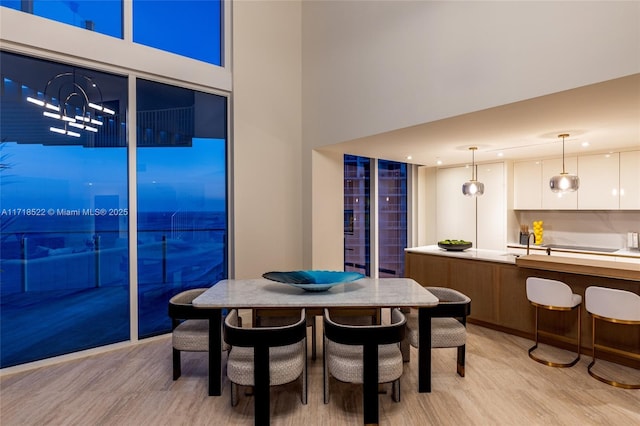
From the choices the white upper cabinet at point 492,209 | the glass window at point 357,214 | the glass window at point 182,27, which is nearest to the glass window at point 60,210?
the glass window at point 182,27

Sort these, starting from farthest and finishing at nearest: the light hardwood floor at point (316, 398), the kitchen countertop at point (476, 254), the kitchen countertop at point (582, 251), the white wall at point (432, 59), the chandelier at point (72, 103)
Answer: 1. the kitchen countertop at point (582, 251)
2. the kitchen countertop at point (476, 254)
3. the chandelier at point (72, 103)
4. the light hardwood floor at point (316, 398)
5. the white wall at point (432, 59)

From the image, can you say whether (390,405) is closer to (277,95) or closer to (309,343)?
(309,343)

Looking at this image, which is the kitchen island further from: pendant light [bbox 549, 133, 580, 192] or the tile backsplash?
the tile backsplash

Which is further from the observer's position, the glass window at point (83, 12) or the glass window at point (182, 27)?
the glass window at point (182, 27)

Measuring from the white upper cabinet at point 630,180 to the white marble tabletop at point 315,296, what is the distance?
3722 millimetres

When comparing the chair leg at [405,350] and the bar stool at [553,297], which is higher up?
the bar stool at [553,297]

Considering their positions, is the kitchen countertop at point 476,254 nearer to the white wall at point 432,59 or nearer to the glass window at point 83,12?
the white wall at point 432,59

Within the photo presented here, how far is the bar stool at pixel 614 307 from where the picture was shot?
2648mm

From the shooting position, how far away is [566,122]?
3.05 metres

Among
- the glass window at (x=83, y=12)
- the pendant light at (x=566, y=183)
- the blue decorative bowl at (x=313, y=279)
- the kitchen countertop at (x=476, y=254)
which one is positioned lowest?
the blue decorative bowl at (x=313, y=279)

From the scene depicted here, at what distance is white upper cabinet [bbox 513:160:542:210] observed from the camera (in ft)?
17.4

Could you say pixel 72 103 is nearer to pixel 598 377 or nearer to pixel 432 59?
pixel 432 59

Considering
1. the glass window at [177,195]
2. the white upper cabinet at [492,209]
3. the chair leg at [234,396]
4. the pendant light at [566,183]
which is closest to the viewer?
the chair leg at [234,396]

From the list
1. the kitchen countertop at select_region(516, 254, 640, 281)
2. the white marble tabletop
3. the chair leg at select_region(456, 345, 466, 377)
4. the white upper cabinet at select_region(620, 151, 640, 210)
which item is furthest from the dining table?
the white upper cabinet at select_region(620, 151, 640, 210)
